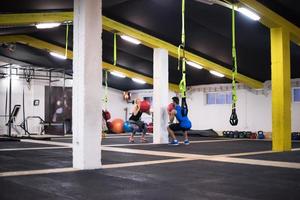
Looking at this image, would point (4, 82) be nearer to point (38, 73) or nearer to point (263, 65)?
point (38, 73)

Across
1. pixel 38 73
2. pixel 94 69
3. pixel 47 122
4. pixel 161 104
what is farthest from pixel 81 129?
pixel 38 73

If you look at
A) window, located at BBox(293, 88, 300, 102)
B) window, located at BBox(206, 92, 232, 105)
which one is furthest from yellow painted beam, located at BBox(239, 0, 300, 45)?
window, located at BBox(206, 92, 232, 105)

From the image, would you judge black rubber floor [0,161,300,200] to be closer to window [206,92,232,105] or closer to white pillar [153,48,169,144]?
white pillar [153,48,169,144]

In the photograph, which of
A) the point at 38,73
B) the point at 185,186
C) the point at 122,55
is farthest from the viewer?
the point at 38,73

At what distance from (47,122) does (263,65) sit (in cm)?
1028

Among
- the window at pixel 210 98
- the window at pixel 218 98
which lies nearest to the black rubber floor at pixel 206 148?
the window at pixel 218 98

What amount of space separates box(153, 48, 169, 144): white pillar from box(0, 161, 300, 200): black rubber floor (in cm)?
633

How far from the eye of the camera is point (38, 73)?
20.0m

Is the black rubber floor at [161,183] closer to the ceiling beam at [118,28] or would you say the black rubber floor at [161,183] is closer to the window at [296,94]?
the ceiling beam at [118,28]

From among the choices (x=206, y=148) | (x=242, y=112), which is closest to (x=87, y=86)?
(x=206, y=148)

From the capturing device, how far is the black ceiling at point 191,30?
32.9ft

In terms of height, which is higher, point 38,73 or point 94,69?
point 38,73

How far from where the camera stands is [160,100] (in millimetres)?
12680

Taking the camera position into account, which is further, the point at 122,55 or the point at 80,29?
the point at 122,55
